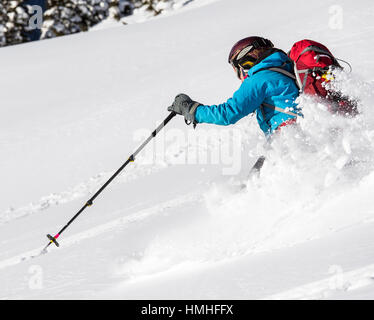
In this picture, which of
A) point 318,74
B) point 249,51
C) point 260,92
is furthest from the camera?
point 249,51

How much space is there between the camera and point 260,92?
12.8 feet

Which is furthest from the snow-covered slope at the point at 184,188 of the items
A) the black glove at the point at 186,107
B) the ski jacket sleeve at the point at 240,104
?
the black glove at the point at 186,107

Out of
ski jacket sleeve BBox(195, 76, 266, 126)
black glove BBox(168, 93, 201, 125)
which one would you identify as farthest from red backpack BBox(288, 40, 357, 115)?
black glove BBox(168, 93, 201, 125)

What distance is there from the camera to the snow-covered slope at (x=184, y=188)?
302 centimetres

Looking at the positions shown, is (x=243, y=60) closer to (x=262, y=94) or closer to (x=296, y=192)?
(x=262, y=94)

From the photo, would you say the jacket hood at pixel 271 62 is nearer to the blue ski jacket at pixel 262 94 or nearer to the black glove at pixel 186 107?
the blue ski jacket at pixel 262 94

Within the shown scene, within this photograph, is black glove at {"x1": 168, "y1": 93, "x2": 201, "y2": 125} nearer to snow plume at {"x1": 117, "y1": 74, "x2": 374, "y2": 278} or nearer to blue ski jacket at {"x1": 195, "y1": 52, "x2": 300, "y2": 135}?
blue ski jacket at {"x1": 195, "y1": 52, "x2": 300, "y2": 135}

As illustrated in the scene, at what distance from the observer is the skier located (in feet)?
12.8

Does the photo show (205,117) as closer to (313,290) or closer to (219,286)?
(219,286)

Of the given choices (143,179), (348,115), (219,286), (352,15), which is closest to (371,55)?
(352,15)

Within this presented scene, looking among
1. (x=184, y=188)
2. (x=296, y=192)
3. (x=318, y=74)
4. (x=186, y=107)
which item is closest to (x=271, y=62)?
(x=318, y=74)

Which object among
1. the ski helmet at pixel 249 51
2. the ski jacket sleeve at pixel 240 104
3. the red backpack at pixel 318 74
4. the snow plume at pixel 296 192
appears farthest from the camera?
the ski helmet at pixel 249 51

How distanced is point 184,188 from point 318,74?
264cm
